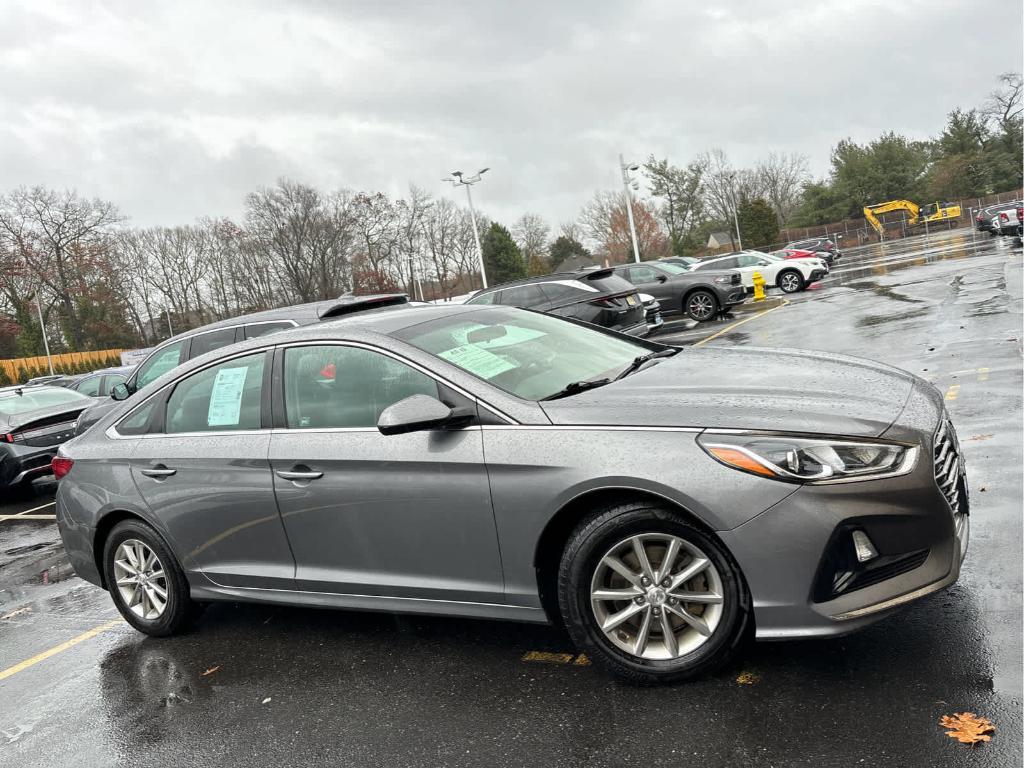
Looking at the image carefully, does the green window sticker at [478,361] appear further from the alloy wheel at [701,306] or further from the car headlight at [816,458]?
the alloy wheel at [701,306]

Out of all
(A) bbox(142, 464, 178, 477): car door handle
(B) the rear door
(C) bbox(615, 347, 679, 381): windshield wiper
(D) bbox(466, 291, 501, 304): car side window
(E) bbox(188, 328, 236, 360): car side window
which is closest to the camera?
(C) bbox(615, 347, 679, 381): windshield wiper

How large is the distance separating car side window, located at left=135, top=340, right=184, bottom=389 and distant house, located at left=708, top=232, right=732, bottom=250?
8667 cm

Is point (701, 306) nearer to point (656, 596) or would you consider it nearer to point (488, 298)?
point (488, 298)

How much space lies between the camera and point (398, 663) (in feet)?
13.4

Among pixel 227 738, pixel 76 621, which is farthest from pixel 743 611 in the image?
pixel 76 621

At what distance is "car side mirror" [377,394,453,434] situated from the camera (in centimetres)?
354

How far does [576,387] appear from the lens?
3791mm

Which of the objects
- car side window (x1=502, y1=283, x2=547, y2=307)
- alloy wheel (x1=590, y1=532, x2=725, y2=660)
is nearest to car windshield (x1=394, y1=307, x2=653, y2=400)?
alloy wheel (x1=590, y1=532, x2=725, y2=660)

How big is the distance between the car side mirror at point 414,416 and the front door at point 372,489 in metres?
0.14

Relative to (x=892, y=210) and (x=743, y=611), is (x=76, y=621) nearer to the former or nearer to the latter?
(x=743, y=611)

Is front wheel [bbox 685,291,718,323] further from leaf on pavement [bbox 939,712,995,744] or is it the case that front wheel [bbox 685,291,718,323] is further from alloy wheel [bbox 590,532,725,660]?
leaf on pavement [bbox 939,712,995,744]

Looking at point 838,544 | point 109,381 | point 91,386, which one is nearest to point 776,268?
point 109,381

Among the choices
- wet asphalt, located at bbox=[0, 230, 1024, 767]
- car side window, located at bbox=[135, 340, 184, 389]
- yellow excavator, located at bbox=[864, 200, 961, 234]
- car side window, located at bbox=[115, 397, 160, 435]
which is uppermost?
yellow excavator, located at bbox=[864, 200, 961, 234]

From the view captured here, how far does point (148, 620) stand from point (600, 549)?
303 cm
